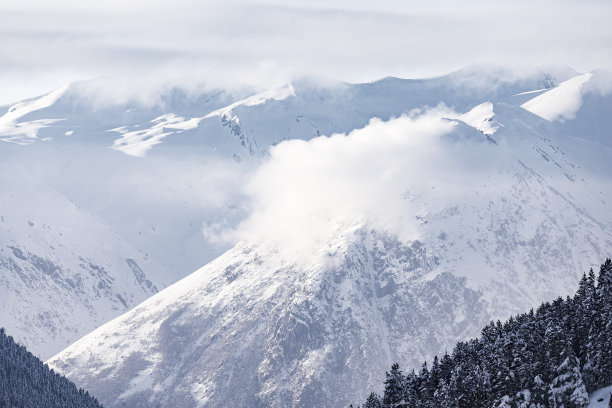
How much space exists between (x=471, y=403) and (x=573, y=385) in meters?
16.5

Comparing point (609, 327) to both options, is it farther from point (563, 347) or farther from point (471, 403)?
point (471, 403)

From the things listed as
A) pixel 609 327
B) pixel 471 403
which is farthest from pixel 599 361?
pixel 471 403

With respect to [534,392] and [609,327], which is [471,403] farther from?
[609,327]

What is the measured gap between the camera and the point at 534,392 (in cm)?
19788

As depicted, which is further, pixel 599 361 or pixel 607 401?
pixel 599 361

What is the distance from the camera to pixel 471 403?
19925 centimetres

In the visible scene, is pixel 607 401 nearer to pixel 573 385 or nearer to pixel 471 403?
pixel 573 385

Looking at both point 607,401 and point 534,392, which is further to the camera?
point 534,392

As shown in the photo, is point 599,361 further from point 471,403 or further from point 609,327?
point 471,403

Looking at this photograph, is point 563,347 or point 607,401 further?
point 563,347

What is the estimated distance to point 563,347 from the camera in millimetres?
199875

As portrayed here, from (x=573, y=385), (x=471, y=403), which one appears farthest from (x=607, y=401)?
(x=471, y=403)

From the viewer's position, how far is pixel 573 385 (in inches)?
7613

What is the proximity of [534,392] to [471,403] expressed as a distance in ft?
33.0
